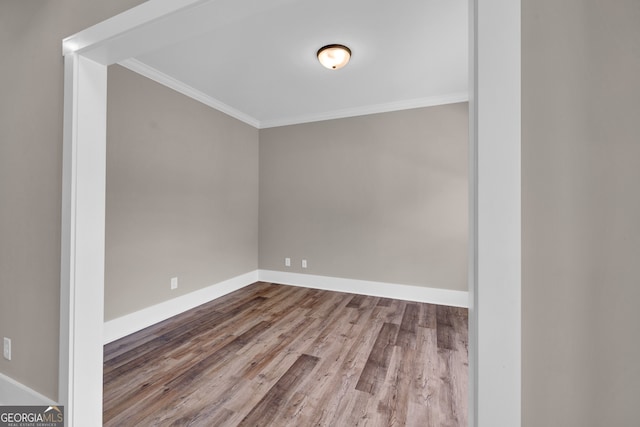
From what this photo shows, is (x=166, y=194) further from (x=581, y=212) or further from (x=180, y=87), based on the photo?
(x=581, y=212)

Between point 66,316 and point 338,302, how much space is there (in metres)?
2.66

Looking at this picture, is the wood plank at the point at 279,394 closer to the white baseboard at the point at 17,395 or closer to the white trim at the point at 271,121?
the white baseboard at the point at 17,395

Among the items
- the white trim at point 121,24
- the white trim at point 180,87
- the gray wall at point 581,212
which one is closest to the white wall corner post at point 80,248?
the white trim at point 121,24

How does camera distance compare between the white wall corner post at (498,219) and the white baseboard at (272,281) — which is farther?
the white baseboard at (272,281)

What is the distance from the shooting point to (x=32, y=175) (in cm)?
143

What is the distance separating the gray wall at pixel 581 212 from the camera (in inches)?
23.0

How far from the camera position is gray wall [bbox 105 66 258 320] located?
241cm

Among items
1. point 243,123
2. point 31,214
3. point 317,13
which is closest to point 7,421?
point 31,214

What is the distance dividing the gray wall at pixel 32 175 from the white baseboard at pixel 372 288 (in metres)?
→ 2.89

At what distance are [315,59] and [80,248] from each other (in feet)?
7.57

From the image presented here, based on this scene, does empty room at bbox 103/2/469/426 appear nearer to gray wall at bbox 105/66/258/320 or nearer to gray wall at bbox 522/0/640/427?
gray wall at bbox 105/66/258/320

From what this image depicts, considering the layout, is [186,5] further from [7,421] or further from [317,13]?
[7,421]

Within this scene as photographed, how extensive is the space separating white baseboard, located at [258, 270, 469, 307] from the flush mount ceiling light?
273 cm

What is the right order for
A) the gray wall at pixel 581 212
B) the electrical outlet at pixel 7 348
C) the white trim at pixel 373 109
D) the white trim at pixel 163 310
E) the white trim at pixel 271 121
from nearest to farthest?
the gray wall at pixel 581 212, the electrical outlet at pixel 7 348, the white trim at pixel 163 310, the white trim at pixel 271 121, the white trim at pixel 373 109
